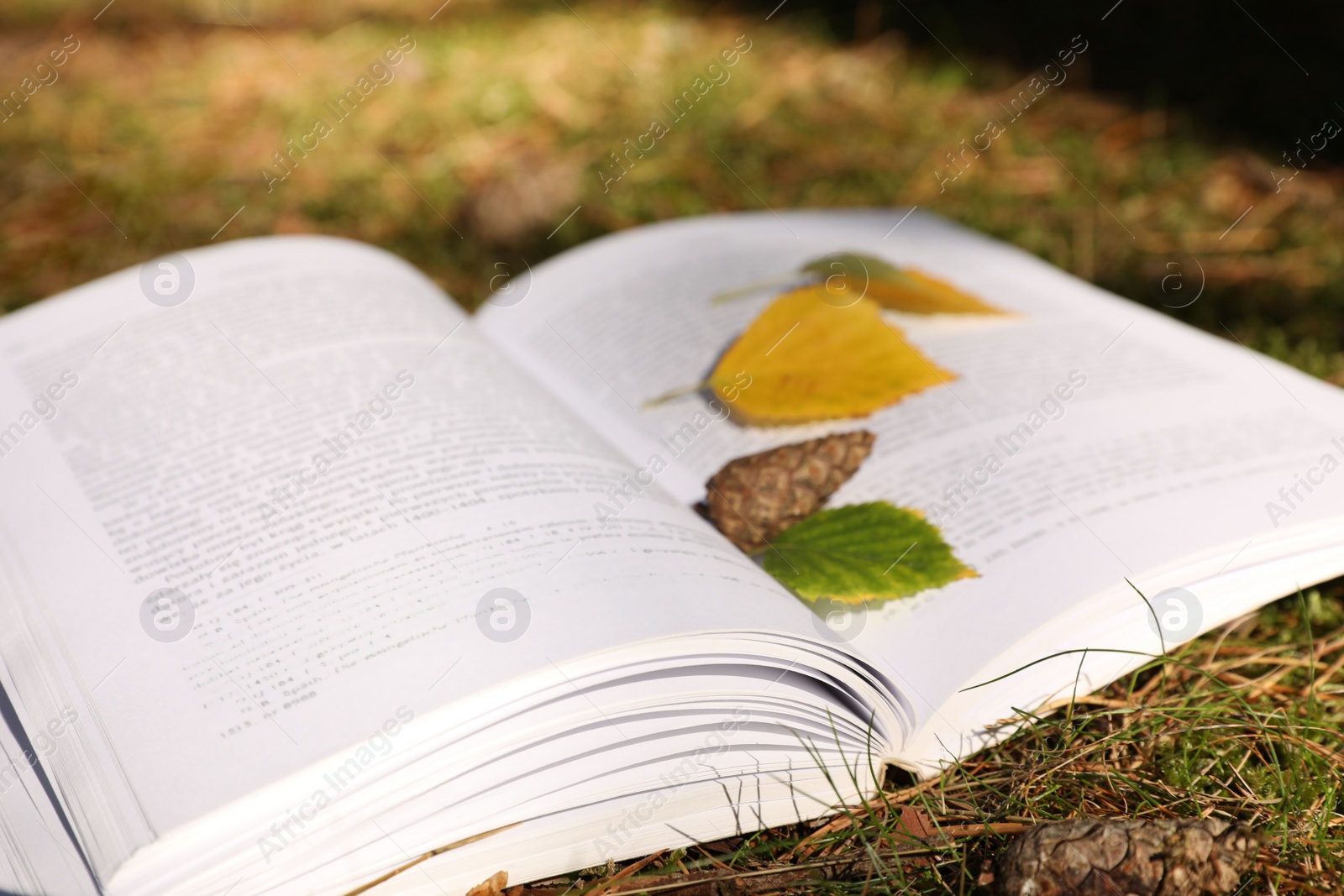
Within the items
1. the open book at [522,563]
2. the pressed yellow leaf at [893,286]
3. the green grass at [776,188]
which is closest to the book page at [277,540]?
the open book at [522,563]

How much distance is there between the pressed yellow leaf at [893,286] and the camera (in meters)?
1.24

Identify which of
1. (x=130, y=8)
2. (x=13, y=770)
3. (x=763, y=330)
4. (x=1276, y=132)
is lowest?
(x=13, y=770)

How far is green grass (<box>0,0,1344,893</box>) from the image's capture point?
2.50 ft

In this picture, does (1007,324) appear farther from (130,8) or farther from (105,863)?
(130,8)

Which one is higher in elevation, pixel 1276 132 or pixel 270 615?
pixel 1276 132

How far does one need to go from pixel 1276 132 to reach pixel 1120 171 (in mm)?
402

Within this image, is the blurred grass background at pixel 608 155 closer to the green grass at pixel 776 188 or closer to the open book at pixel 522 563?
the green grass at pixel 776 188

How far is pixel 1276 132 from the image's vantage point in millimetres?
2098

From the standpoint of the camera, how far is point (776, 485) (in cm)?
96

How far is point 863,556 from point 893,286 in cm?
52

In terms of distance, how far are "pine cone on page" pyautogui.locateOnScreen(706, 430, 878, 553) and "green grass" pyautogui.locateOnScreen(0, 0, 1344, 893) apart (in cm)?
28

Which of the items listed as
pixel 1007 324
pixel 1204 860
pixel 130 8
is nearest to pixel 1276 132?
pixel 1007 324

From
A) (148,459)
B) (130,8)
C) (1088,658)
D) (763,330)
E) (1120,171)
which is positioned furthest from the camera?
(130,8)

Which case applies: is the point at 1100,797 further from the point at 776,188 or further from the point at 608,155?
the point at 608,155
